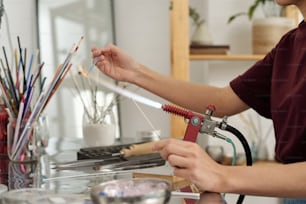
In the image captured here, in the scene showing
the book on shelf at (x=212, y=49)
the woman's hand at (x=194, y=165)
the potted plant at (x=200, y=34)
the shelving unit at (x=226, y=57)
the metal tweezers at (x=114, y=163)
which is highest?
the potted plant at (x=200, y=34)

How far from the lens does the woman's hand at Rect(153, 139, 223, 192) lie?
73 centimetres

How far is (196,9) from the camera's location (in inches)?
83.4

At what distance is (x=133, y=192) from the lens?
0.57 meters

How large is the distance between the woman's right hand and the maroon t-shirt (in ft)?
0.93

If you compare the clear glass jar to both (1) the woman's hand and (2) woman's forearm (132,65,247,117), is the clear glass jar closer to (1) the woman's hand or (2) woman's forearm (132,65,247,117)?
(1) the woman's hand

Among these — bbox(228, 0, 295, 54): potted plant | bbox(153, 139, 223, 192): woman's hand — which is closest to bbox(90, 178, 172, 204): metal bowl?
bbox(153, 139, 223, 192): woman's hand

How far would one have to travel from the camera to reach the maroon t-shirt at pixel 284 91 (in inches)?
37.1

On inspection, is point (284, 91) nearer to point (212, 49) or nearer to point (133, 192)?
point (133, 192)

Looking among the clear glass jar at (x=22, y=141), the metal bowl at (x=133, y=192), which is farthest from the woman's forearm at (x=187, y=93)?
the metal bowl at (x=133, y=192)

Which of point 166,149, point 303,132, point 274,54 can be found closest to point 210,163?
point 166,149

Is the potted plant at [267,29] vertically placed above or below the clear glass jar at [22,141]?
above

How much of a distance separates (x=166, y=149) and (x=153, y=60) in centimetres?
125

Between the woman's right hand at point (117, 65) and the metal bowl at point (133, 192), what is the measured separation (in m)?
0.65

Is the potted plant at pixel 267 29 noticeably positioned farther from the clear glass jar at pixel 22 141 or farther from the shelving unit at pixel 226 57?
the clear glass jar at pixel 22 141
